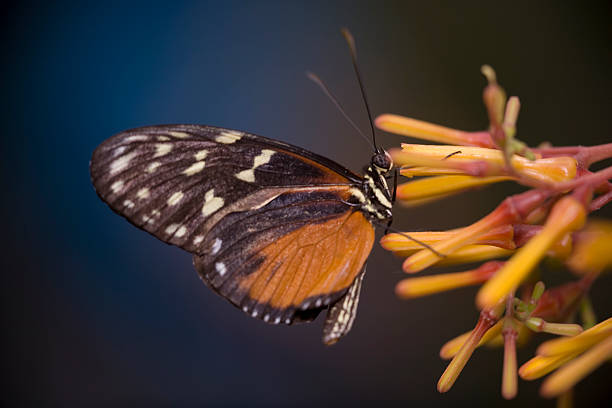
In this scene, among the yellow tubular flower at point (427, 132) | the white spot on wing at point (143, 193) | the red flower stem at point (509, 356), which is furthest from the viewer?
the white spot on wing at point (143, 193)

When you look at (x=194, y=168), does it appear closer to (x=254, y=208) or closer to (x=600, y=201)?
(x=254, y=208)

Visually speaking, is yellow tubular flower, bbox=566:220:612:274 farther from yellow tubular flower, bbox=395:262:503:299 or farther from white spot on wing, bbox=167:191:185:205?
white spot on wing, bbox=167:191:185:205

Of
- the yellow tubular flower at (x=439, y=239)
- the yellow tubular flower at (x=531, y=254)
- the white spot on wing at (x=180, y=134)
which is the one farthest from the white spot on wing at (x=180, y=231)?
the yellow tubular flower at (x=531, y=254)

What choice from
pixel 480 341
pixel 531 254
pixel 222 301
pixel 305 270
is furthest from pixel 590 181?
pixel 222 301

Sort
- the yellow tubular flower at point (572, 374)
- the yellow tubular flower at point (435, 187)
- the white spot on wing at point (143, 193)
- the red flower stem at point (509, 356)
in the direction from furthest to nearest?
the white spot on wing at point (143, 193) → the yellow tubular flower at point (435, 187) → the red flower stem at point (509, 356) → the yellow tubular flower at point (572, 374)

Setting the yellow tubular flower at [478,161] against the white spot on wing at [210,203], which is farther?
the white spot on wing at [210,203]

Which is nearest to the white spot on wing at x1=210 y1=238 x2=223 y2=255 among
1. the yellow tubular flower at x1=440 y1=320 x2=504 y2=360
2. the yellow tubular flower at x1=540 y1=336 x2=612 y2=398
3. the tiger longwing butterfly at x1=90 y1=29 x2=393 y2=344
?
the tiger longwing butterfly at x1=90 y1=29 x2=393 y2=344

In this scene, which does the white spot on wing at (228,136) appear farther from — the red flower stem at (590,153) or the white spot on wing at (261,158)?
the red flower stem at (590,153)

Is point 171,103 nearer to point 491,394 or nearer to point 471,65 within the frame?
point 471,65
